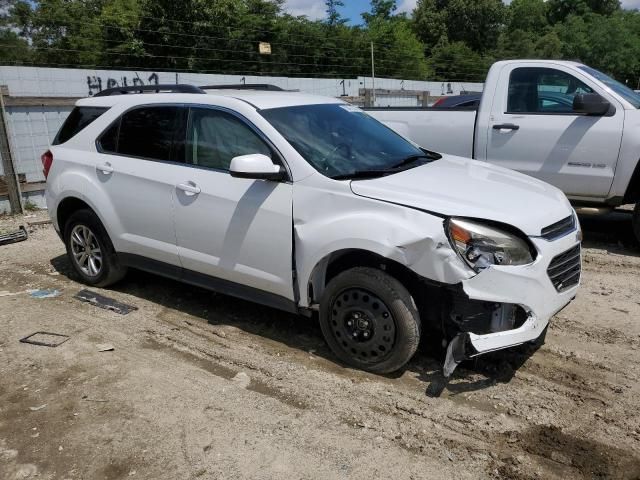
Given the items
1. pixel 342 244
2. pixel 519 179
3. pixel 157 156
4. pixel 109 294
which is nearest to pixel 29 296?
pixel 109 294

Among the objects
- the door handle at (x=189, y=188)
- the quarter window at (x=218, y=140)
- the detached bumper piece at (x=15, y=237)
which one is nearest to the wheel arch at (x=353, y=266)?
→ the quarter window at (x=218, y=140)

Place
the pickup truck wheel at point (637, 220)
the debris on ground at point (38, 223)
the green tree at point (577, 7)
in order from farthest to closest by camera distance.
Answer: the green tree at point (577, 7) < the debris on ground at point (38, 223) < the pickup truck wheel at point (637, 220)

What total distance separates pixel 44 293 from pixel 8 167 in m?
4.08

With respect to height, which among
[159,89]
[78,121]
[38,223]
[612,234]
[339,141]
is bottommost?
[612,234]

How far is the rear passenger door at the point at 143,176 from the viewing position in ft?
15.0

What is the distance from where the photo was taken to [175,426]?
328 cm

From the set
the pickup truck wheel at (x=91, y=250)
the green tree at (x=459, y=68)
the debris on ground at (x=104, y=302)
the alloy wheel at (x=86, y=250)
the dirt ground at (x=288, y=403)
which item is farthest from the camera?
the green tree at (x=459, y=68)

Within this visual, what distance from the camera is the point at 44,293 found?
18.2ft

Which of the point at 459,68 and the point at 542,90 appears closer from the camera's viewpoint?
the point at 542,90

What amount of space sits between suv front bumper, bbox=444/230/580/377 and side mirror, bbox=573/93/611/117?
316 cm

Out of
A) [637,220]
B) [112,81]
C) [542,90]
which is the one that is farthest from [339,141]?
[112,81]

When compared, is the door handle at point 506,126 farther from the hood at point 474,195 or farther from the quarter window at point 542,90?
the hood at point 474,195

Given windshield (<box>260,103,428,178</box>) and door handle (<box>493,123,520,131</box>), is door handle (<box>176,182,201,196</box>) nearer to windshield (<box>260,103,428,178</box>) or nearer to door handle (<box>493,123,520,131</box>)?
windshield (<box>260,103,428,178</box>)

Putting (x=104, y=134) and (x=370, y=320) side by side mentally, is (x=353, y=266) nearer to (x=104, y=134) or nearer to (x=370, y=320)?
(x=370, y=320)
